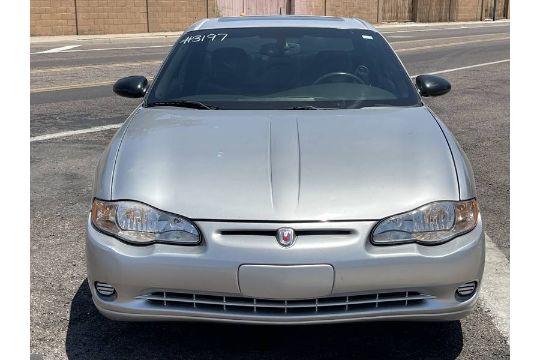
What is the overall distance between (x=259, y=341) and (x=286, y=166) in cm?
98

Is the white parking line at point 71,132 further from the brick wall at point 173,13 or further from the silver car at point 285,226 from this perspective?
the brick wall at point 173,13

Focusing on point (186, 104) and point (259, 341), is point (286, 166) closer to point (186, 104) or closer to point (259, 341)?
point (259, 341)

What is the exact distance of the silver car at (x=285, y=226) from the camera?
3.11m

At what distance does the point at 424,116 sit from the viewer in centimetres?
413

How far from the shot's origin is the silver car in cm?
311

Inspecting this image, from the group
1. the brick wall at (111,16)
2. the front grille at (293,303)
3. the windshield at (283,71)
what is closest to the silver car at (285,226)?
the front grille at (293,303)

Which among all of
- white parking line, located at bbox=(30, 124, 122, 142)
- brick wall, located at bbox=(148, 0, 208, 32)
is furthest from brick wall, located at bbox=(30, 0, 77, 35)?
white parking line, located at bbox=(30, 124, 122, 142)

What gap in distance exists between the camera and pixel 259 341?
3.73 metres

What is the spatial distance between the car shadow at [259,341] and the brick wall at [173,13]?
92.1 feet

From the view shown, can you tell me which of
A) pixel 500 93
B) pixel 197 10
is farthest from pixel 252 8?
pixel 500 93

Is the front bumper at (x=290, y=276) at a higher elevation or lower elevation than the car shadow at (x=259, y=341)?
higher

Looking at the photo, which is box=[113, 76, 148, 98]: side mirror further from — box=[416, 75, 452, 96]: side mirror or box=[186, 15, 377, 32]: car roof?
box=[416, 75, 452, 96]: side mirror

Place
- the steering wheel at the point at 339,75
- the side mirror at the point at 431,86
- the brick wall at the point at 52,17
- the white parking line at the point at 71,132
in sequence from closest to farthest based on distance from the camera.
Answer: the steering wheel at the point at 339,75
the side mirror at the point at 431,86
the white parking line at the point at 71,132
the brick wall at the point at 52,17
